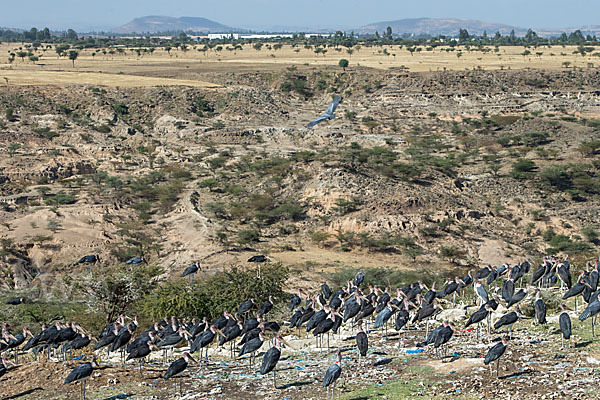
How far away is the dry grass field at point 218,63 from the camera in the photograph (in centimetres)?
8012

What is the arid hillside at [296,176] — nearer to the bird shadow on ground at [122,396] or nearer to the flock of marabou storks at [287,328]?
the flock of marabou storks at [287,328]

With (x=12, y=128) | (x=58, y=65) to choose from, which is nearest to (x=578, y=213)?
(x=12, y=128)

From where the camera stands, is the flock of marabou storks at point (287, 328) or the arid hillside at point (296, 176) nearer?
the flock of marabou storks at point (287, 328)

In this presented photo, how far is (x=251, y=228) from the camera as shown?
119 feet

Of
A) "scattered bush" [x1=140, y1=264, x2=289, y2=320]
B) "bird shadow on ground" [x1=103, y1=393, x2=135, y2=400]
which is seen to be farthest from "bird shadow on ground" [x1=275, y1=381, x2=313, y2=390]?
"scattered bush" [x1=140, y1=264, x2=289, y2=320]

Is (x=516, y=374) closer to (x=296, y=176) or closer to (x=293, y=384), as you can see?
(x=293, y=384)

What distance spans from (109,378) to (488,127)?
51.6 m

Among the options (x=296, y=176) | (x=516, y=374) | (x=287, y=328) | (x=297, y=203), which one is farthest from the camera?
(x=296, y=176)

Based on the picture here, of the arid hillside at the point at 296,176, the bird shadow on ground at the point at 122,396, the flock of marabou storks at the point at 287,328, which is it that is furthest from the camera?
the arid hillside at the point at 296,176

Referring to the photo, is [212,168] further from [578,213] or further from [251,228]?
[578,213]

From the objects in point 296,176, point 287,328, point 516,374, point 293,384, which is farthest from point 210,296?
point 296,176

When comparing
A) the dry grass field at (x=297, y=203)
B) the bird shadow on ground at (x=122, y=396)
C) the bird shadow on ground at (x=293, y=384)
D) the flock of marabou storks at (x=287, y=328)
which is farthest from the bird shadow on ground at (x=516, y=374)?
the bird shadow on ground at (x=122, y=396)

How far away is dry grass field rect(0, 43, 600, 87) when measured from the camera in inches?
3155

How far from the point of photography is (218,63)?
10525 centimetres
